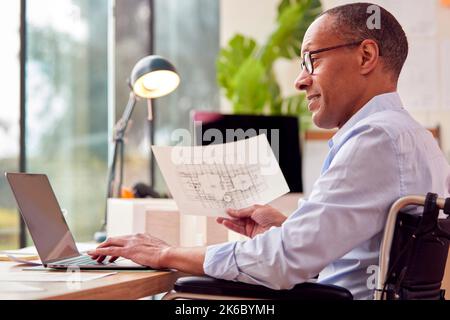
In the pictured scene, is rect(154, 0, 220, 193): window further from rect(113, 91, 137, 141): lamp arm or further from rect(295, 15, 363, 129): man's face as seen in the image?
rect(295, 15, 363, 129): man's face

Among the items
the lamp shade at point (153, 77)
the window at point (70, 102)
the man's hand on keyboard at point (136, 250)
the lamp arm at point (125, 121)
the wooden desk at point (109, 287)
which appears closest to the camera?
the wooden desk at point (109, 287)

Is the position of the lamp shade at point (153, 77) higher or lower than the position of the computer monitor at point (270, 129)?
higher

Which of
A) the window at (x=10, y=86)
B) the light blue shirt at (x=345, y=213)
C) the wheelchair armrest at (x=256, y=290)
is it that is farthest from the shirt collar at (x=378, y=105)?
the window at (x=10, y=86)

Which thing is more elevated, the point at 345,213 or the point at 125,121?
the point at 125,121

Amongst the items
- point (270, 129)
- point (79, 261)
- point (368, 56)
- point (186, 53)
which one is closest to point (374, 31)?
point (368, 56)

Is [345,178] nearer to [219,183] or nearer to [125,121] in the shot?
[219,183]

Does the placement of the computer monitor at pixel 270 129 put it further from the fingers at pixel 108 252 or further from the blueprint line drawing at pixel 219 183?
the fingers at pixel 108 252

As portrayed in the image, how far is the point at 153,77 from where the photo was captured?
103 inches

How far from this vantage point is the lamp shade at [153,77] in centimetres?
254

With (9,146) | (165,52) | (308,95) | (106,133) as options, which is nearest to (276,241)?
(308,95)

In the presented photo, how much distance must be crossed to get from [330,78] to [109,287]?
740 millimetres

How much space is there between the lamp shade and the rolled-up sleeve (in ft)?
4.11

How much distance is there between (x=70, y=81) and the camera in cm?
437

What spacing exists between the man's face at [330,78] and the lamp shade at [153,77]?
3.04ft
